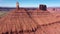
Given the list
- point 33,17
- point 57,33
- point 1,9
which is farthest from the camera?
point 1,9

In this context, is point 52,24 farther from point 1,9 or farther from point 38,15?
point 1,9

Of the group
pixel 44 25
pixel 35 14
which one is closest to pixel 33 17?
pixel 35 14

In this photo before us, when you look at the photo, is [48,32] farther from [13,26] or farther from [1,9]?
[1,9]

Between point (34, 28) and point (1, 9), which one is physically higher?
point (1, 9)

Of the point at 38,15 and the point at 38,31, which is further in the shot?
the point at 38,15

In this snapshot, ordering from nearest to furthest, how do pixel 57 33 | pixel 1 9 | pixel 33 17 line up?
1. pixel 57 33
2. pixel 33 17
3. pixel 1 9

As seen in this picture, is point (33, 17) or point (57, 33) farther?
point (33, 17)

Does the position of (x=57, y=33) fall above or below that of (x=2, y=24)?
below

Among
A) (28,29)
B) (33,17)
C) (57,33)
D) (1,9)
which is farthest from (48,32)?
(1,9)

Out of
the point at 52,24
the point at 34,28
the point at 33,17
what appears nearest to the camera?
the point at 34,28
